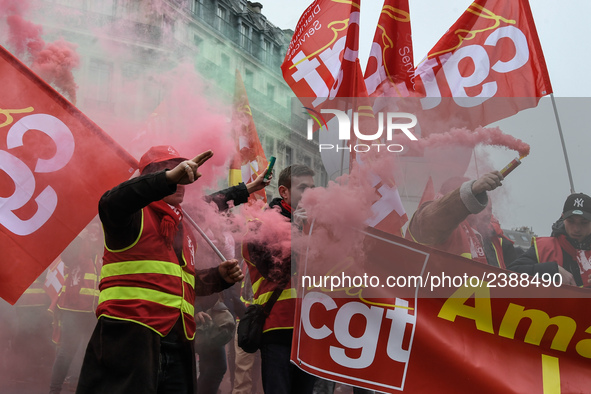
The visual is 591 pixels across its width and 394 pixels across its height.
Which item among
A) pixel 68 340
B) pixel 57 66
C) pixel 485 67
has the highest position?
pixel 485 67

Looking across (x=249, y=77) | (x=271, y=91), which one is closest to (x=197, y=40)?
(x=271, y=91)

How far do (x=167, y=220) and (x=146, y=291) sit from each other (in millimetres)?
373

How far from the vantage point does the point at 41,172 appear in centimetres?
342

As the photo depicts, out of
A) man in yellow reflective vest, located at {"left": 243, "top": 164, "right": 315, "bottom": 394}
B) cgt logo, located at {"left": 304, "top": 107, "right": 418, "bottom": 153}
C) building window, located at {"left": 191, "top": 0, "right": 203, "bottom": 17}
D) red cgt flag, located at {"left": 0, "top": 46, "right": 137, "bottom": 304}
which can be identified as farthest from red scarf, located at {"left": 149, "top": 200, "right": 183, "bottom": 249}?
building window, located at {"left": 191, "top": 0, "right": 203, "bottom": 17}

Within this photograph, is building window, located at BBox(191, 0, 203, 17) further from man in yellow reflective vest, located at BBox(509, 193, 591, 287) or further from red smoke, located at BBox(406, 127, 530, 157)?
man in yellow reflective vest, located at BBox(509, 193, 591, 287)

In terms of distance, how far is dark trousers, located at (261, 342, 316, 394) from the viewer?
12.2ft

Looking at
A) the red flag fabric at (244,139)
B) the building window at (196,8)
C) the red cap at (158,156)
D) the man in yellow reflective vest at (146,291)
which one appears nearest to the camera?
the man in yellow reflective vest at (146,291)

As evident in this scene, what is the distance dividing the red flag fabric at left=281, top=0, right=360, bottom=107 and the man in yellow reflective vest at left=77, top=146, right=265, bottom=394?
263 cm

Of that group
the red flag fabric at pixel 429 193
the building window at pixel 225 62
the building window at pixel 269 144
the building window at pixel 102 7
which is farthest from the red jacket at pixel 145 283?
the building window at pixel 269 144

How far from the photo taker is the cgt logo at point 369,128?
3.80 m

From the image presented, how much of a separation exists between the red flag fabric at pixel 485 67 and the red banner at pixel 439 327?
1.95 metres

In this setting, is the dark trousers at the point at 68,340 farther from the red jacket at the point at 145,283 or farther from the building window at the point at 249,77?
the building window at the point at 249,77

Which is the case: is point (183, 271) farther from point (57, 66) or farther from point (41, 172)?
point (57, 66)

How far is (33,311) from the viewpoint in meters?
7.73
